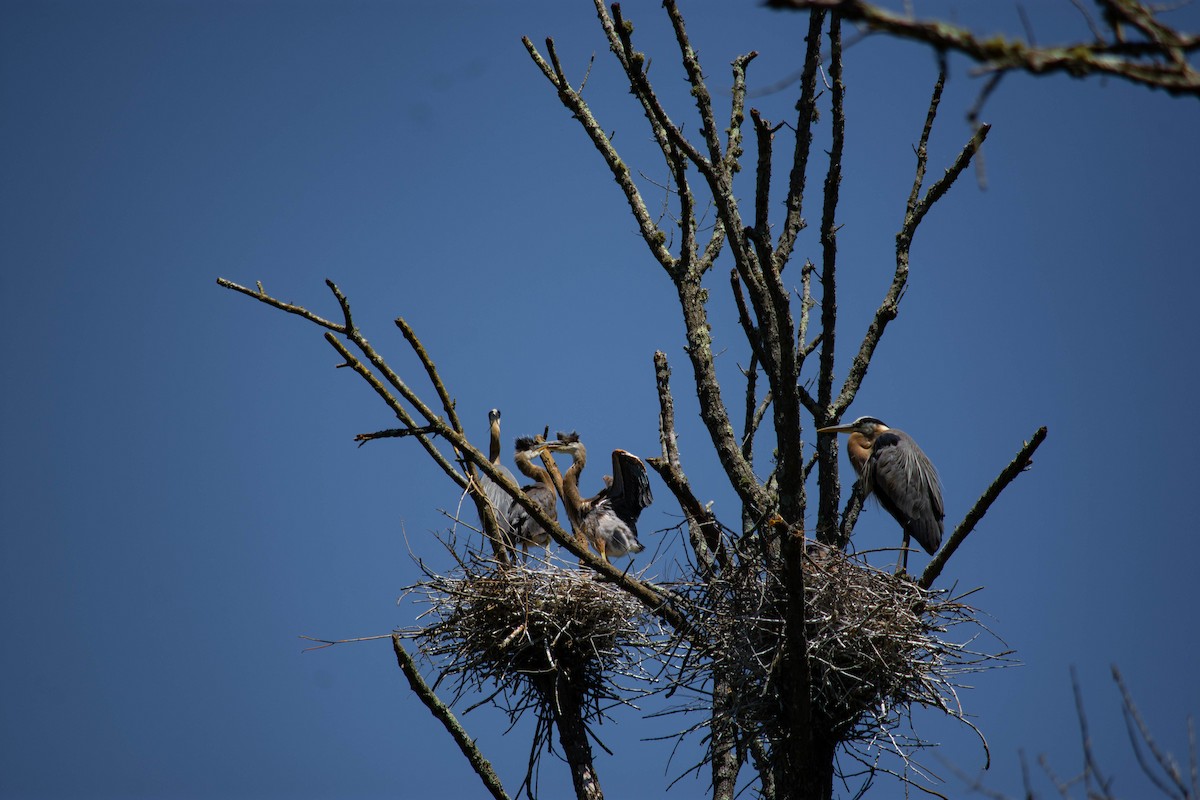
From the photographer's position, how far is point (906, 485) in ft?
23.1

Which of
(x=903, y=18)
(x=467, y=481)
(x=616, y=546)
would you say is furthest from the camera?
(x=616, y=546)

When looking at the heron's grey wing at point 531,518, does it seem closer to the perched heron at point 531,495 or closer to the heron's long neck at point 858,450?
the perched heron at point 531,495

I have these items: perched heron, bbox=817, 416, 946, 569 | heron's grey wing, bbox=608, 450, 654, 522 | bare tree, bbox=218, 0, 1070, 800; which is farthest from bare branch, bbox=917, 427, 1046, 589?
heron's grey wing, bbox=608, 450, 654, 522

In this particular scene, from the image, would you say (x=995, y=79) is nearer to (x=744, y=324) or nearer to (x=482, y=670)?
(x=744, y=324)

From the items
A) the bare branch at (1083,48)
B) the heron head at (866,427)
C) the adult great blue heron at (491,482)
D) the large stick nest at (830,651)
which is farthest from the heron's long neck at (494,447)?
the bare branch at (1083,48)

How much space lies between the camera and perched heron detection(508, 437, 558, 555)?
7.59 metres

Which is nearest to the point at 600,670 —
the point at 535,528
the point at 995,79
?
the point at 535,528

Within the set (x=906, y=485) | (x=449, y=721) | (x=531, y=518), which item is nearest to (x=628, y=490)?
(x=531, y=518)

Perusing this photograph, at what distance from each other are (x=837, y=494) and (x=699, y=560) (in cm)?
69

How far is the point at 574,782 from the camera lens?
15.1ft

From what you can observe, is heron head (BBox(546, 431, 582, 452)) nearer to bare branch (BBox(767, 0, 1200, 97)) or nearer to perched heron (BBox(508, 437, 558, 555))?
perched heron (BBox(508, 437, 558, 555))

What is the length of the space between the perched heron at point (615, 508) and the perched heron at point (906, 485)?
1502mm

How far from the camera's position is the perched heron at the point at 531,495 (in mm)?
7594

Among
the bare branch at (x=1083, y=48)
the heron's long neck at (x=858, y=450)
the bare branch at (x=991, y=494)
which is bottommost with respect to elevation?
the bare branch at (x=1083, y=48)
